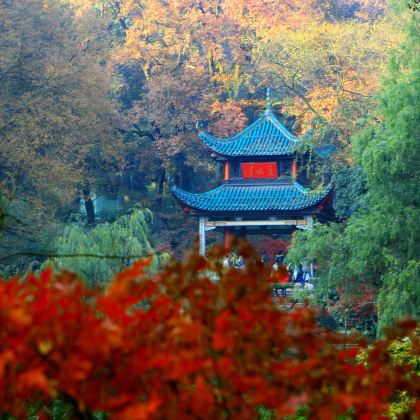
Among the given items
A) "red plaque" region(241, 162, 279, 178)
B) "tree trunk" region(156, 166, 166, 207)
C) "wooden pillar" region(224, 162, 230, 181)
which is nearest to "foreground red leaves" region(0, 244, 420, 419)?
"red plaque" region(241, 162, 279, 178)

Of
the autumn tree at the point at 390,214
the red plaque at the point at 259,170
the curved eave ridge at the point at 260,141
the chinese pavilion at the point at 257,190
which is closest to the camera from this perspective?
the autumn tree at the point at 390,214

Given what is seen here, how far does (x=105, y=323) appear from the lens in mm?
1824

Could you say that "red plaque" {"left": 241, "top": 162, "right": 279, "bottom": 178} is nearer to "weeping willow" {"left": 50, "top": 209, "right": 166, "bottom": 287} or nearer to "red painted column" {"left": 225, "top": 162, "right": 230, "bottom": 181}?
"red painted column" {"left": 225, "top": 162, "right": 230, "bottom": 181}

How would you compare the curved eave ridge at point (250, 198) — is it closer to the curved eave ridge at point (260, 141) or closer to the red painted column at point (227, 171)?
the red painted column at point (227, 171)

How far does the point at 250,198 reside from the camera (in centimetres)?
1848

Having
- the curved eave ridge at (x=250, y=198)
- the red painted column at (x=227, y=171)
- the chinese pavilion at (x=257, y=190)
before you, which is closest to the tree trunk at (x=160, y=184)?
the chinese pavilion at (x=257, y=190)

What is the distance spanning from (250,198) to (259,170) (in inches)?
32.3

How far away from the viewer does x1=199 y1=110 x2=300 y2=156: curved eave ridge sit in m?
18.6

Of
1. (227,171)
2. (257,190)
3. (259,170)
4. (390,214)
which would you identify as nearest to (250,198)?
(257,190)

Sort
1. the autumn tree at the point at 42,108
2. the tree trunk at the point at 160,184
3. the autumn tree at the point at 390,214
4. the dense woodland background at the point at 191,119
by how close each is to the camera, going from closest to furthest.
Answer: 1. the autumn tree at the point at 390,214
2. the dense woodland background at the point at 191,119
3. the autumn tree at the point at 42,108
4. the tree trunk at the point at 160,184

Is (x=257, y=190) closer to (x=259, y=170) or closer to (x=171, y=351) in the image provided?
(x=259, y=170)

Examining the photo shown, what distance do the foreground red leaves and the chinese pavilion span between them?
15454 millimetres

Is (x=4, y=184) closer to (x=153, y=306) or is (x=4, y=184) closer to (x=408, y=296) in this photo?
(x=408, y=296)

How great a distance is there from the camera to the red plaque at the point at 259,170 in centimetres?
1888
